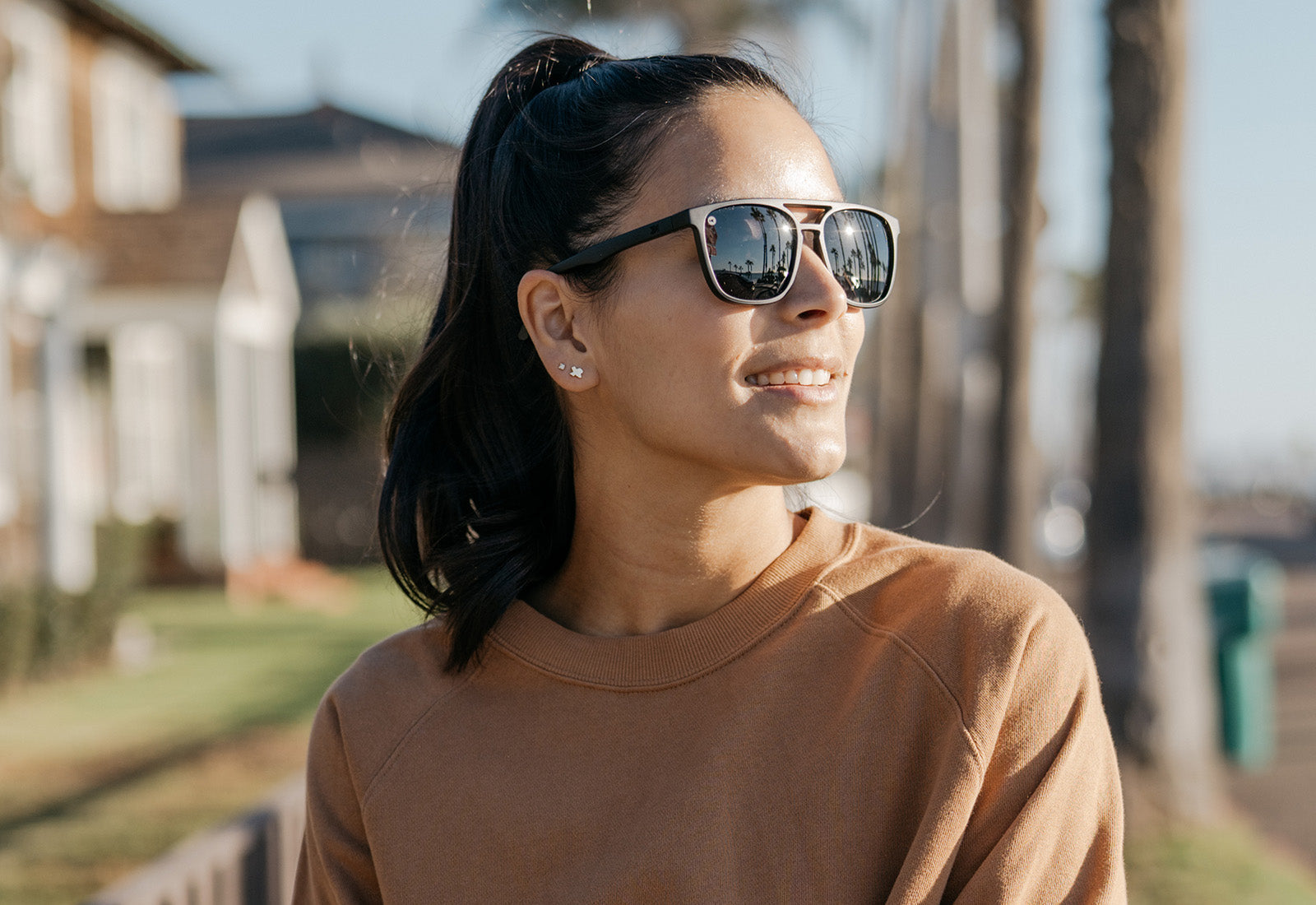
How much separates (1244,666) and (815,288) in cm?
715

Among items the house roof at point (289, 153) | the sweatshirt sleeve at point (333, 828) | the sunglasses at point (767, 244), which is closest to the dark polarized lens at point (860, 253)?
the sunglasses at point (767, 244)

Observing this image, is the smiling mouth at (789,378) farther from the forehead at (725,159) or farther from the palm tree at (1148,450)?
the palm tree at (1148,450)

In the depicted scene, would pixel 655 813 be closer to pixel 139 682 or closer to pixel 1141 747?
pixel 1141 747

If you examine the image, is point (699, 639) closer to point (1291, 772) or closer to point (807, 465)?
point (807, 465)

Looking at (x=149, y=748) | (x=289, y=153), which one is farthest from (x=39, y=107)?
(x=289, y=153)

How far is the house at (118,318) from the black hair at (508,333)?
444 inches

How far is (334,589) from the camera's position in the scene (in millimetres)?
18922

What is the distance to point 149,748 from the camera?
29.3ft

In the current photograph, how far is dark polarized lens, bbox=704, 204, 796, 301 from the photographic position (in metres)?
1.95

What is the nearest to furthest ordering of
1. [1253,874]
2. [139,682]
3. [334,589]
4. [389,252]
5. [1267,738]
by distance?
[389,252]
[1253,874]
[1267,738]
[139,682]
[334,589]

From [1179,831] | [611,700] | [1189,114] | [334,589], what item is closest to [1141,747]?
[1179,831]

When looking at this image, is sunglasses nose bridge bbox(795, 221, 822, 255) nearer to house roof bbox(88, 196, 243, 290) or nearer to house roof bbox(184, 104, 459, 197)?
house roof bbox(88, 196, 243, 290)

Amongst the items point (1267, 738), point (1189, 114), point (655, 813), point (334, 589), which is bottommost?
point (334, 589)

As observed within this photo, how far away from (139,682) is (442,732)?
34.1 feet
